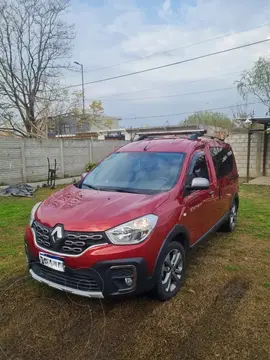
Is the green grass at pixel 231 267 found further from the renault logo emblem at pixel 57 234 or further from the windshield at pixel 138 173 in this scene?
the renault logo emblem at pixel 57 234

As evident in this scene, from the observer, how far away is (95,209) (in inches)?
109

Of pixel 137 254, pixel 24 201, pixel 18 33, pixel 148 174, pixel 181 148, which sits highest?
pixel 18 33

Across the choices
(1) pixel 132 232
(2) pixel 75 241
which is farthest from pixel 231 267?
(2) pixel 75 241

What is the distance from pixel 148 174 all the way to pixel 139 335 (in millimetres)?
1766

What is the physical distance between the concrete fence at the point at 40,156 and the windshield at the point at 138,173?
10.2 m

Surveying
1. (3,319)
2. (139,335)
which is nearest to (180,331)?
(139,335)

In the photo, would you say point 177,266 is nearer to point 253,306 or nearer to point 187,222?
point 187,222

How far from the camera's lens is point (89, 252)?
2479 mm

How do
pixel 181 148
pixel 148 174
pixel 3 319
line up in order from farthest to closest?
pixel 181 148, pixel 148 174, pixel 3 319

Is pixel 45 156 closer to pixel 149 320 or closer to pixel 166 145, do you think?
pixel 166 145

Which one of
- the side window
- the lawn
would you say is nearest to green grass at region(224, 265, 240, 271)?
the lawn

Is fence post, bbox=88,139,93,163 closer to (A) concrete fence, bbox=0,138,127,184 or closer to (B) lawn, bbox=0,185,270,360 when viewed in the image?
(A) concrete fence, bbox=0,138,127,184

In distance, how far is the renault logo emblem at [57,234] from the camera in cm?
258

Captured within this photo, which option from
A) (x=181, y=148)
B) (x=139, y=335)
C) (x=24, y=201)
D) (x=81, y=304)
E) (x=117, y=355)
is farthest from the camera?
(x=24, y=201)
